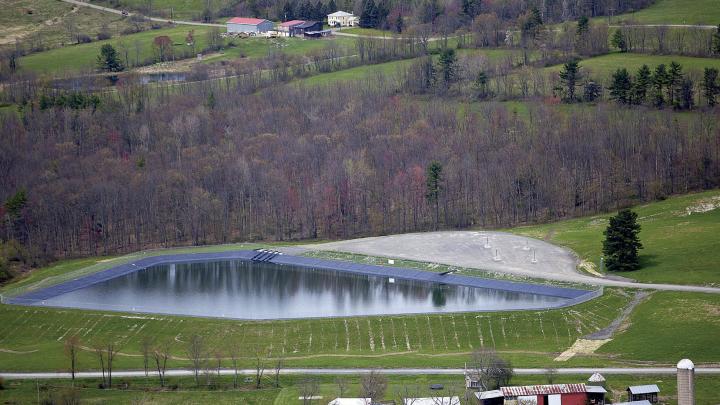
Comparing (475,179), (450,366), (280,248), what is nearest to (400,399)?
(450,366)

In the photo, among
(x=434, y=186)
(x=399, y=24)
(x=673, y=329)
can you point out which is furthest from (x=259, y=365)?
(x=399, y=24)

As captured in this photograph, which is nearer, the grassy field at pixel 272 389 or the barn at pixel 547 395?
the barn at pixel 547 395

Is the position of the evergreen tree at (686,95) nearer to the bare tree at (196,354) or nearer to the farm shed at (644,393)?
the bare tree at (196,354)

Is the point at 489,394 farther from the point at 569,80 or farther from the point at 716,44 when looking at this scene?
the point at 716,44

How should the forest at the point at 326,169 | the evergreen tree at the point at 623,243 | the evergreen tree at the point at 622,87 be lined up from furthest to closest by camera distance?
the evergreen tree at the point at 622,87, the forest at the point at 326,169, the evergreen tree at the point at 623,243

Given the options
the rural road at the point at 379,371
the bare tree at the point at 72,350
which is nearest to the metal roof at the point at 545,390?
the rural road at the point at 379,371

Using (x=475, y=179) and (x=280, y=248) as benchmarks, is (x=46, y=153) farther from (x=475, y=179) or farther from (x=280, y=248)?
(x=475, y=179)

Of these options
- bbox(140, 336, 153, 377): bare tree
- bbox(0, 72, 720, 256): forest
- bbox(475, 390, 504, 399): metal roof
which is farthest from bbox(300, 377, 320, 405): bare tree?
bbox(0, 72, 720, 256): forest
